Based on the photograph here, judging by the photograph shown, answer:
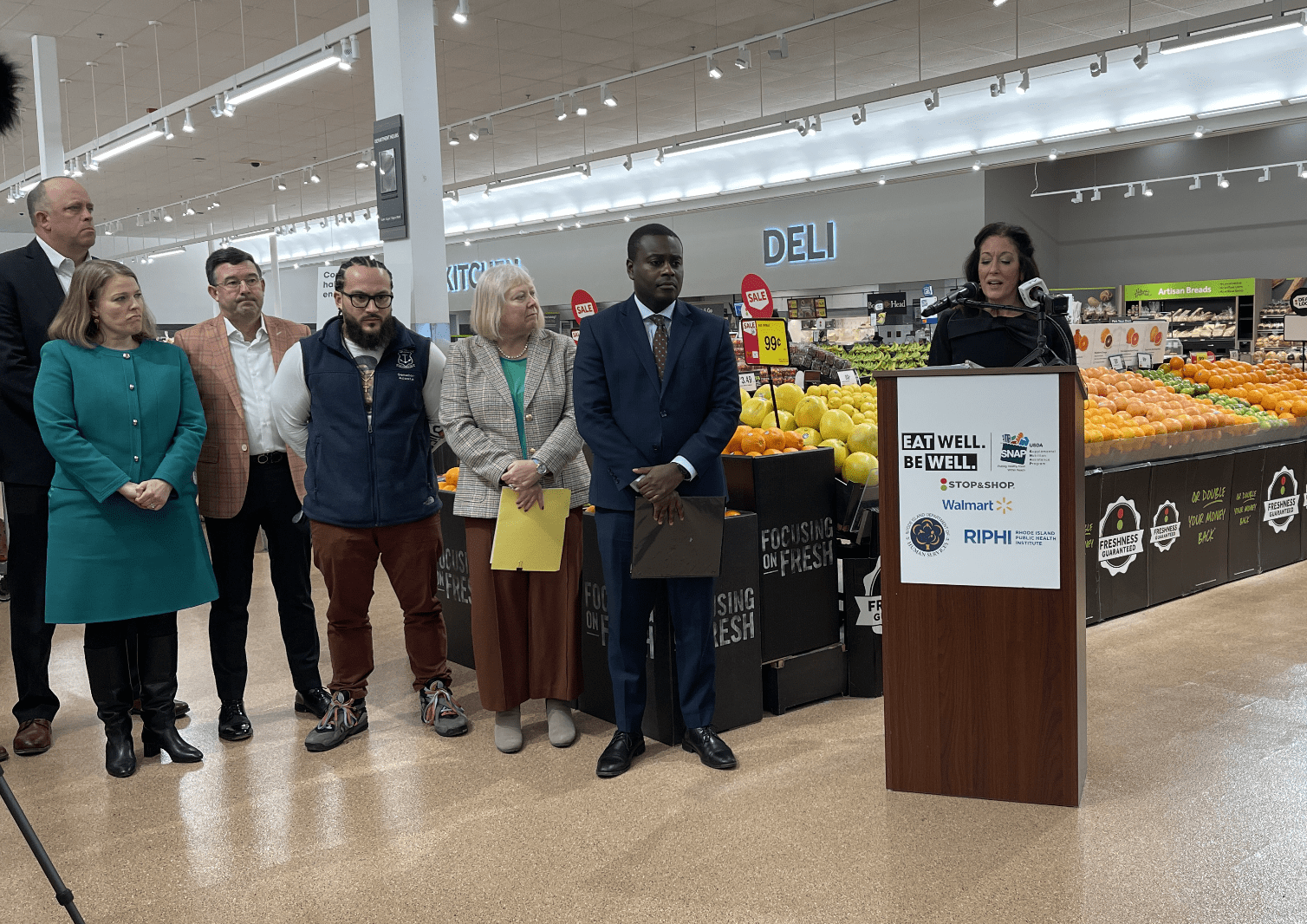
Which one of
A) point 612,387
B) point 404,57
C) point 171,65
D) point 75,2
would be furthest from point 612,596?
point 171,65

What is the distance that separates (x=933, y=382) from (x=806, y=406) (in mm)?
1513

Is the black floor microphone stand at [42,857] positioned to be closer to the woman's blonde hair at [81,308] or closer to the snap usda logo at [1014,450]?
the woman's blonde hair at [81,308]

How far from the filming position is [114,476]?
126 inches

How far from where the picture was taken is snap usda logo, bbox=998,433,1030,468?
2775mm

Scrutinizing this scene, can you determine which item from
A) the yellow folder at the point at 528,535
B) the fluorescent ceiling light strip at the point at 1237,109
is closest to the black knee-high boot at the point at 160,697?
the yellow folder at the point at 528,535

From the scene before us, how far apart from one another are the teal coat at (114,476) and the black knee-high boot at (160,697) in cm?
18

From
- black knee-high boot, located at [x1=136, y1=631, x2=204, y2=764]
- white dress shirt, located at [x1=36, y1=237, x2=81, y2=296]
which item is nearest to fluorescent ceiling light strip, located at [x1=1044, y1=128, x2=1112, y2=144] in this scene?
white dress shirt, located at [x1=36, y1=237, x2=81, y2=296]

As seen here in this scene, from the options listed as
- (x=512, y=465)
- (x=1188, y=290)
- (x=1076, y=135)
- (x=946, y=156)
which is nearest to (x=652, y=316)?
(x=512, y=465)

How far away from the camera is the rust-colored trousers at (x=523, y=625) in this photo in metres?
3.47

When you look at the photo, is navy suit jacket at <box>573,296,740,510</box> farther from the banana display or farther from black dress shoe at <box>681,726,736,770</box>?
the banana display

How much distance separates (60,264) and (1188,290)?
46.0 feet

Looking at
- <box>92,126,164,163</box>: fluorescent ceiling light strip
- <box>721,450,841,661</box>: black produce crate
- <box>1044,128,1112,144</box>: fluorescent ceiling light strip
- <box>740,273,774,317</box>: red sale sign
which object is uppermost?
<box>1044,128,1112,144</box>: fluorescent ceiling light strip

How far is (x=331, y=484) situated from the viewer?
3.43 metres

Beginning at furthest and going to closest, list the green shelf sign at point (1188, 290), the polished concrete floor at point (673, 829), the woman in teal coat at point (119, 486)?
the green shelf sign at point (1188, 290) < the woman in teal coat at point (119, 486) < the polished concrete floor at point (673, 829)
